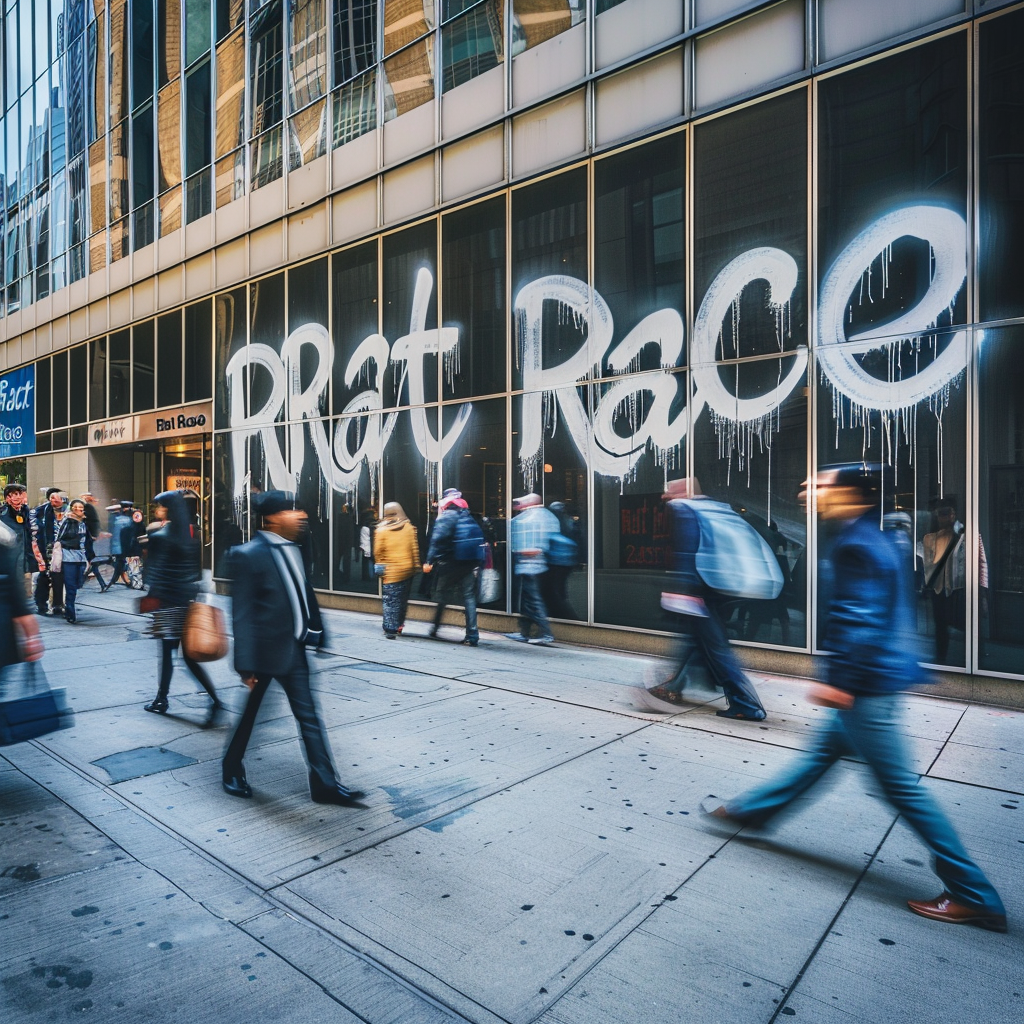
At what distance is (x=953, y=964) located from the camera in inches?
113

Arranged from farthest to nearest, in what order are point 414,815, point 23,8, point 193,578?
point 23,8
point 193,578
point 414,815

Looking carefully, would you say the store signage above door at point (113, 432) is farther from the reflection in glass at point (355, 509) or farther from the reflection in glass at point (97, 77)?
the reflection in glass at point (355, 509)

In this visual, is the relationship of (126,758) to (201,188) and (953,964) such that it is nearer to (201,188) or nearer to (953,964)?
(953,964)

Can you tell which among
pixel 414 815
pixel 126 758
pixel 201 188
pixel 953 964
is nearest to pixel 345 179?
pixel 201 188

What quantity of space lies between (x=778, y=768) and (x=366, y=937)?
305 cm

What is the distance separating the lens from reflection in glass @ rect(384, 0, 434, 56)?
11523mm

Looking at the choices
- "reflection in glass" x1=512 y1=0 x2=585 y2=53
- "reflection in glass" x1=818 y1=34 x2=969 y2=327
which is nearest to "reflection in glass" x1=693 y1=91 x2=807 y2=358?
"reflection in glass" x1=818 y1=34 x2=969 y2=327

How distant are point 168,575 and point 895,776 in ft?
17.9

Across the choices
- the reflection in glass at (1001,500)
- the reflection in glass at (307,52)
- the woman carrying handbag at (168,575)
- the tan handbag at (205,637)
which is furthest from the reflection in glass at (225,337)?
the reflection in glass at (1001,500)

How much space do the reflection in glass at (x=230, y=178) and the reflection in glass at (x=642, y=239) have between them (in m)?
8.74

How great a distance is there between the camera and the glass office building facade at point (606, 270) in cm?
704


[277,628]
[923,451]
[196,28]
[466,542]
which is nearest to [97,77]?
[196,28]

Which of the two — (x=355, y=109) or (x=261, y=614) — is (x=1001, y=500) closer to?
(x=261, y=614)

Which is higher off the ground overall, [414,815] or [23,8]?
[23,8]
